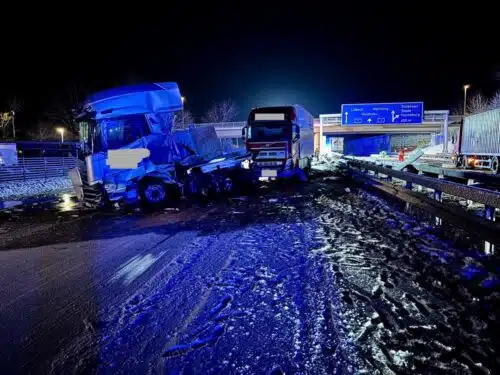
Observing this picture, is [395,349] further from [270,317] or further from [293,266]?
[293,266]

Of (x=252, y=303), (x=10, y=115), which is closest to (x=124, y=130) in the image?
(x=252, y=303)

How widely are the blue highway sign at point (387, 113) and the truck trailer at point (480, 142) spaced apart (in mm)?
13723

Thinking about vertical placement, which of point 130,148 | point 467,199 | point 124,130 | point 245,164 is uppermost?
point 124,130

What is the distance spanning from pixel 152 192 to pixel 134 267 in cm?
645

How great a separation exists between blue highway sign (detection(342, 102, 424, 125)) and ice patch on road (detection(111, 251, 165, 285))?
36924mm

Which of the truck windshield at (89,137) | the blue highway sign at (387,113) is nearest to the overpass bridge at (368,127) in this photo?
the blue highway sign at (387,113)

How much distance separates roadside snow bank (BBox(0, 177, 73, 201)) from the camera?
52.6ft

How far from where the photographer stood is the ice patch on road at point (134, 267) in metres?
4.41

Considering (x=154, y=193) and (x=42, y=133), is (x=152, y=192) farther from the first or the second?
(x=42, y=133)

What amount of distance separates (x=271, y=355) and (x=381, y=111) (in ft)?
128

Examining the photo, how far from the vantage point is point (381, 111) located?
37.3 metres

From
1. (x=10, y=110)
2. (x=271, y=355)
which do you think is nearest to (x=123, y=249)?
(x=271, y=355)

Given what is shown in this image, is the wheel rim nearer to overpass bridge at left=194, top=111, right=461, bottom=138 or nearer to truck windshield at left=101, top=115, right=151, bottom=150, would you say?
truck windshield at left=101, top=115, right=151, bottom=150

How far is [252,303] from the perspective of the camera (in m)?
3.44
